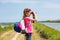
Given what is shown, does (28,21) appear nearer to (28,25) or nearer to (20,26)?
(28,25)

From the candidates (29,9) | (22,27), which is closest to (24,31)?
(22,27)

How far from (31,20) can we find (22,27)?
0.29 meters

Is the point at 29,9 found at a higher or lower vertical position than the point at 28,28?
higher

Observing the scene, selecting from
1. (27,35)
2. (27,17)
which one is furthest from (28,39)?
(27,17)

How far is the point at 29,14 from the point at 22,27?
356 millimetres

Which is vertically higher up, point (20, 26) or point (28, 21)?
point (28, 21)

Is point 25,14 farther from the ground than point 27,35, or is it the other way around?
point 25,14

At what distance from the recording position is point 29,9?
6.34 m

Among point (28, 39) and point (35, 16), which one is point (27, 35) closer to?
point (28, 39)

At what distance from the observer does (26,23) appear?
6.43 metres

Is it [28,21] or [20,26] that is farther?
[28,21]

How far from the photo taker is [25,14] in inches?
252

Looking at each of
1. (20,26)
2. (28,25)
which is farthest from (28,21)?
(20,26)

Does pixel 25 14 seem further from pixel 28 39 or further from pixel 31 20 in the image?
pixel 28 39
